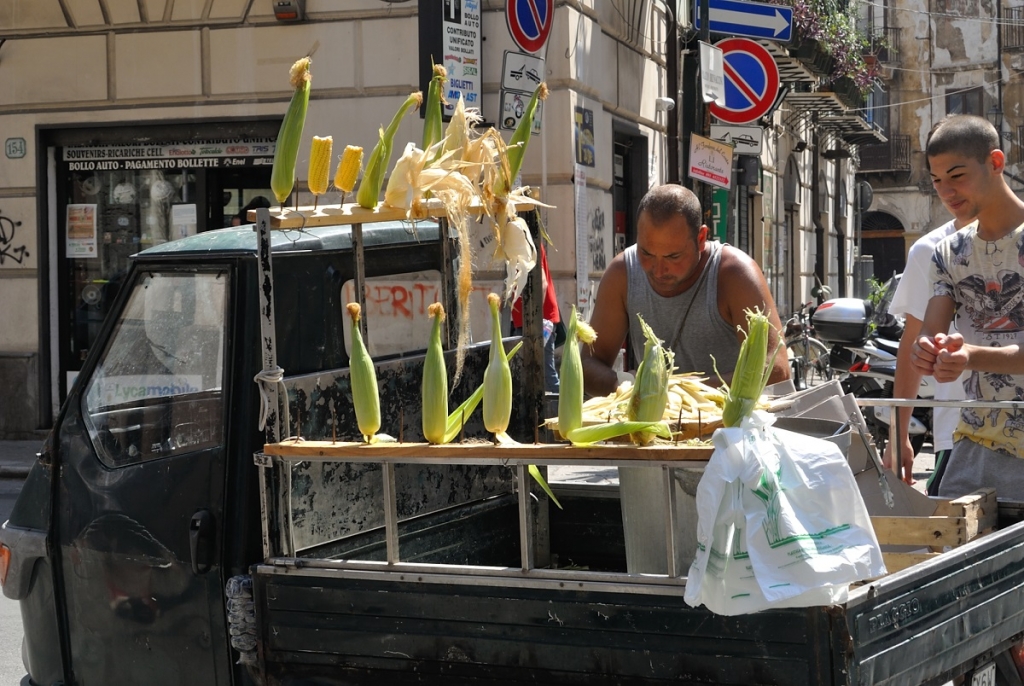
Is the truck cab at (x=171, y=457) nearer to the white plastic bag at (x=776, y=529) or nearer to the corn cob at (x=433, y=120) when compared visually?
the corn cob at (x=433, y=120)

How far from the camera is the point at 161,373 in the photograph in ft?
10.3

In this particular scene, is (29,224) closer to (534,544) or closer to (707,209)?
(707,209)

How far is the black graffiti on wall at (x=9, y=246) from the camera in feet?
36.5

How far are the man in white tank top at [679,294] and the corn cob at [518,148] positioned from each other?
2.98 feet

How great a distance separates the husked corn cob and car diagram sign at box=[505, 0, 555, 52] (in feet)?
22.2

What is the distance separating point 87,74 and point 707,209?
587 centimetres

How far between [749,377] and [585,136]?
8443 mm

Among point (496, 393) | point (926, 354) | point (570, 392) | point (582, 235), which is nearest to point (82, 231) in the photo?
point (582, 235)

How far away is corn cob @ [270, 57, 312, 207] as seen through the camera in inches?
104

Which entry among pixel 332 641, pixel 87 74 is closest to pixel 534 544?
pixel 332 641

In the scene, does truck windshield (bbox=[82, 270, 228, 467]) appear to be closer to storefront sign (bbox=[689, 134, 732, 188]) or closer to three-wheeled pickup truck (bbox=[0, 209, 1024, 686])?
three-wheeled pickup truck (bbox=[0, 209, 1024, 686])

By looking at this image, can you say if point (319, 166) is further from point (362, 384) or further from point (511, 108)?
point (511, 108)

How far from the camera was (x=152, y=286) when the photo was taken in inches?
121

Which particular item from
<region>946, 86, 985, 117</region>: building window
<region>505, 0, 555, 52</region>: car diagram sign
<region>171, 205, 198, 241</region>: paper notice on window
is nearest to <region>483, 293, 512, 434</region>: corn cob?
<region>505, 0, 555, 52</region>: car diagram sign
